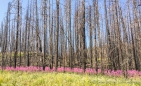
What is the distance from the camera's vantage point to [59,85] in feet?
24.1

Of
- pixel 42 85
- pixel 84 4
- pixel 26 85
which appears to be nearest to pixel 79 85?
pixel 42 85

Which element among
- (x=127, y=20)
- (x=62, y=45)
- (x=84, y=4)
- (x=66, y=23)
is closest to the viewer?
(x=84, y=4)

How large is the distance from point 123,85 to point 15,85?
3987 millimetres

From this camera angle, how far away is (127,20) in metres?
29.2

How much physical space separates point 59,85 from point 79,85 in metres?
0.73

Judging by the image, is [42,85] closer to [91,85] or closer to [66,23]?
[91,85]

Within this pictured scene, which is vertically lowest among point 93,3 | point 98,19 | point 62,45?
point 62,45

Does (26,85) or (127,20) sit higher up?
(127,20)

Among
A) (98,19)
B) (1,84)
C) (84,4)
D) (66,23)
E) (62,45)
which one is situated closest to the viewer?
(1,84)

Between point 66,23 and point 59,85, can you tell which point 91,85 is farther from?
point 66,23

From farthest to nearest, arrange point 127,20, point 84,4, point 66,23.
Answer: point 66,23 < point 127,20 < point 84,4

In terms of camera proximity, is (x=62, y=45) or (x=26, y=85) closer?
(x=26, y=85)

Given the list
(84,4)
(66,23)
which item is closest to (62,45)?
(66,23)

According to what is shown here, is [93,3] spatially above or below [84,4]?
above
